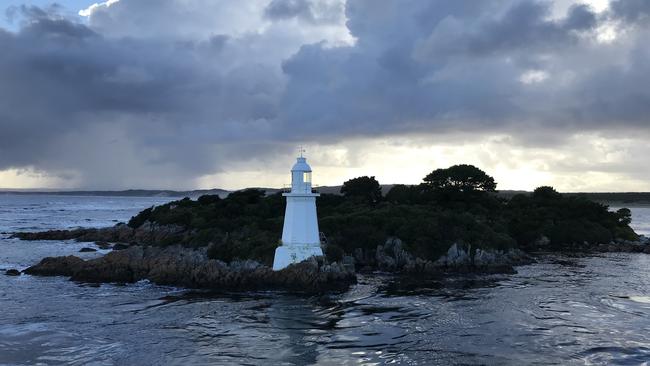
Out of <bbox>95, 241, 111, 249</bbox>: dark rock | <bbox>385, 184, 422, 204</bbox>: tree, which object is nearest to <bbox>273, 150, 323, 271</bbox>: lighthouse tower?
<bbox>95, 241, 111, 249</bbox>: dark rock

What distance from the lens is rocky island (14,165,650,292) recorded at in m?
38.4

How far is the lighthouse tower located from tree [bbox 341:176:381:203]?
44.7 meters

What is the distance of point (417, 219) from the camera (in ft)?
168

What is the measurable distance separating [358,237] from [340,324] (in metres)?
21.5

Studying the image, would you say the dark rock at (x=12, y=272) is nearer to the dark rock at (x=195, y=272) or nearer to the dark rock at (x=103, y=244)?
the dark rock at (x=195, y=272)

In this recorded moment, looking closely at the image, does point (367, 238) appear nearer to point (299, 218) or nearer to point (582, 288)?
point (299, 218)

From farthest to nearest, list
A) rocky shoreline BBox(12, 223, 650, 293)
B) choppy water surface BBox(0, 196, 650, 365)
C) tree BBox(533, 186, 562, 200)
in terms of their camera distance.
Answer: tree BBox(533, 186, 562, 200) < rocky shoreline BBox(12, 223, 650, 293) < choppy water surface BBox(0, 196, 650, 365)

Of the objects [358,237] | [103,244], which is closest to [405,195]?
[358,237]

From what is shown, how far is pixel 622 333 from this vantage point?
24953mm

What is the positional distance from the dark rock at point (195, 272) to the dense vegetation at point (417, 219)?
2.17 meters

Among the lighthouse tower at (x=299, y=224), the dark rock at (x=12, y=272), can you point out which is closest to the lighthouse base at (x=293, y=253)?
the lighthouse tower at (x=299, y=224)

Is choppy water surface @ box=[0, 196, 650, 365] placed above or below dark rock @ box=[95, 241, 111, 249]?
below

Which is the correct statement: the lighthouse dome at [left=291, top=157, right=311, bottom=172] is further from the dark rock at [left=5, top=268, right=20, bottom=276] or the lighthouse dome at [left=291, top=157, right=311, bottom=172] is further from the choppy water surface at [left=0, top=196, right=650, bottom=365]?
the dark rock at [left=5, top=268, right=20, bottom=276]

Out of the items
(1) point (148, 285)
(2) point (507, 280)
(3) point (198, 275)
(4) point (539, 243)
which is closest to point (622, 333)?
(2) point (507, 280)
